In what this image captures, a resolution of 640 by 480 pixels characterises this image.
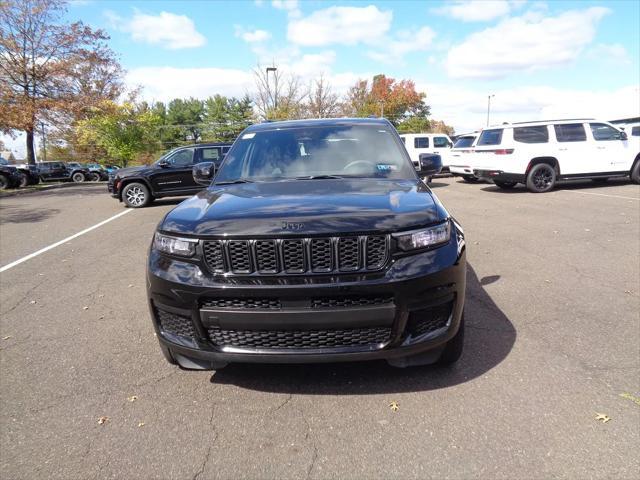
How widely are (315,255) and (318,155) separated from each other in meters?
1.64

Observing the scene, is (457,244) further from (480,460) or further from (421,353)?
(480,460)

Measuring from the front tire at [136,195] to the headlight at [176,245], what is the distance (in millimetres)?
11774

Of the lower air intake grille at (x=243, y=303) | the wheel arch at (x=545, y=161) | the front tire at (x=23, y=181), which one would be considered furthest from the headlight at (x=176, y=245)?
the front tire at (x=23, y=181)

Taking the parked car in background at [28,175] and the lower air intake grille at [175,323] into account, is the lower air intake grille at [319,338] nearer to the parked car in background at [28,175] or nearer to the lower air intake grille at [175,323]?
the lower air intake grille at [175,323]

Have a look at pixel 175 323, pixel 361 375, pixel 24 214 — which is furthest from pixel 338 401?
pixel 24 214

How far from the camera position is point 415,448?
231cm

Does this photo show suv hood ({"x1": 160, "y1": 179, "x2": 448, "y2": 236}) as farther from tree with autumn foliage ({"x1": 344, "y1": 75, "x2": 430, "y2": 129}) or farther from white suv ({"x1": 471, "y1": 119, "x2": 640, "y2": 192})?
tree with autumn foliage ({"x1": 344, "y1": 75, "x2": 430, "y2": 129})

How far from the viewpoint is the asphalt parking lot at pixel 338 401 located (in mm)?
2246

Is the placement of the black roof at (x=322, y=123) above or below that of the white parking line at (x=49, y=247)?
above

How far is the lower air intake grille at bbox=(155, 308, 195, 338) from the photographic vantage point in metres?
2.62

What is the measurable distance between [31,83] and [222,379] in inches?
1058

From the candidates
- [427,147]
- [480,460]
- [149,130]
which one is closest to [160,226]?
[480,460]

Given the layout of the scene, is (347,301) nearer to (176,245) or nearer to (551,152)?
(176,245)

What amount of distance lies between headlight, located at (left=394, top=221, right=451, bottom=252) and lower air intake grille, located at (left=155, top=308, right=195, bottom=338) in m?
1.30
